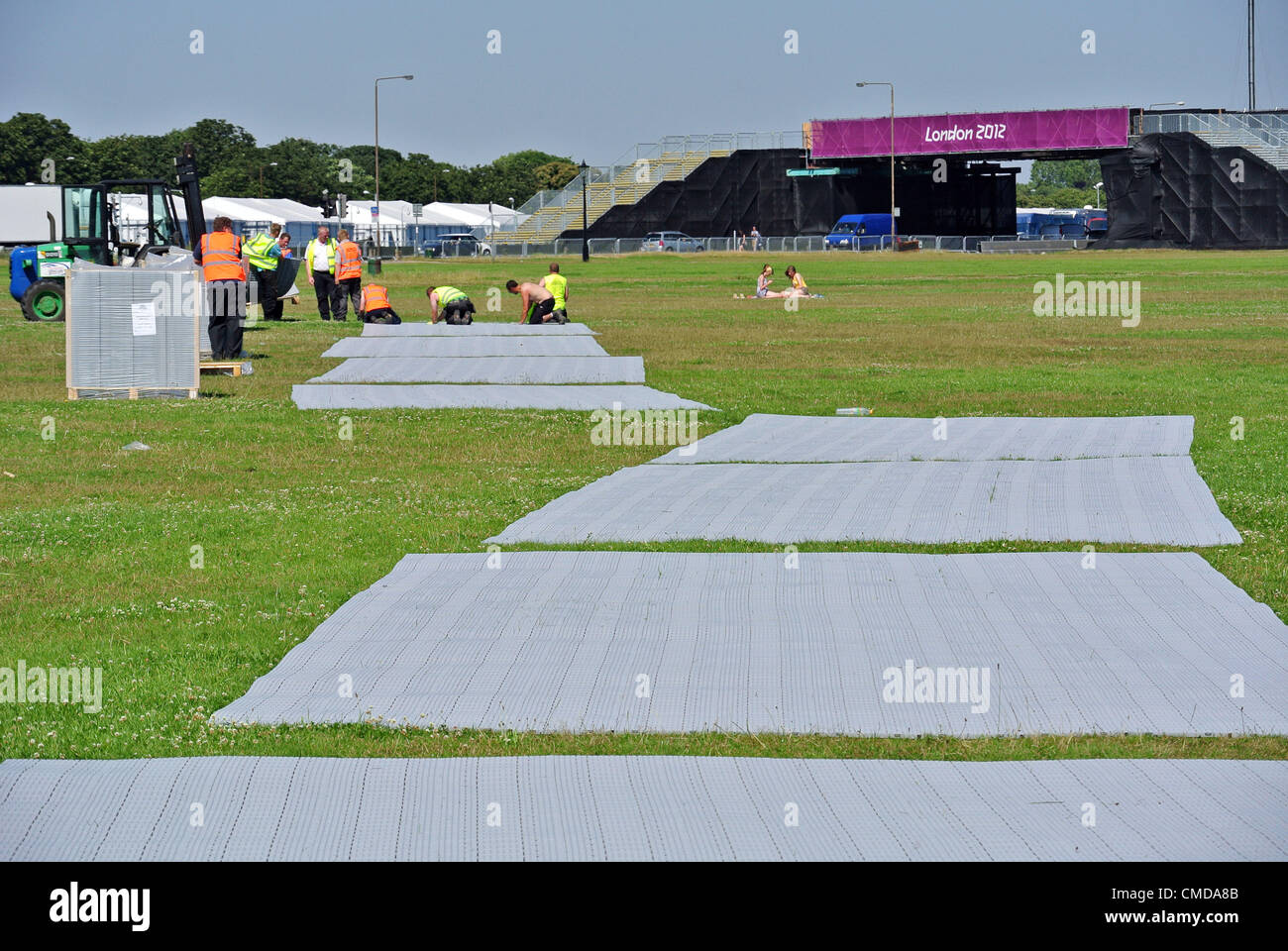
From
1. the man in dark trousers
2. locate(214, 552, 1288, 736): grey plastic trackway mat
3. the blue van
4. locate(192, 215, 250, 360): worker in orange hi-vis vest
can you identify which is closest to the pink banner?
the blue van

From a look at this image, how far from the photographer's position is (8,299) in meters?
40.5

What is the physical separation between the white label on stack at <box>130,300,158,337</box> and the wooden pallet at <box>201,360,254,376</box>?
158 centimetres

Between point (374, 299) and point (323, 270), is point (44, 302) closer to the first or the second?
point (323, 270)

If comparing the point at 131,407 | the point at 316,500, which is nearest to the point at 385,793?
the point at 316,500

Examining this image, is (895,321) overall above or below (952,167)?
below

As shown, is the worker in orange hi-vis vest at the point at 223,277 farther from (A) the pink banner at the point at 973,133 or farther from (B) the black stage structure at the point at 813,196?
(B) the black stage structure at the point at 813,196

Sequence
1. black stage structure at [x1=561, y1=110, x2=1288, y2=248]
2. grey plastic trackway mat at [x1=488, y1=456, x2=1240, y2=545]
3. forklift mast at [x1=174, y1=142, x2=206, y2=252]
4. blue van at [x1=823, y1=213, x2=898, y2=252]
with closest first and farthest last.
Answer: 1. grey plastic trackway mat at [x1=488, y1=456, x2=1240, y2=545]
2. forklift mast at [x1=174, y1=142, x2=206, y2=252]
3. blue van at [x1=823, y1=213, x2=898, y2=252]
4. black stage structure at [x1=561, y1=110, x2=1288, y2=248]

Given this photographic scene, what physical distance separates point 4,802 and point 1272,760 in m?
4.64

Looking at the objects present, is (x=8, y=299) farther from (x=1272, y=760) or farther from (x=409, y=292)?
(x=1272, y=760)

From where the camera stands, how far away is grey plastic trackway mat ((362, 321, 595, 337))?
26722 mm

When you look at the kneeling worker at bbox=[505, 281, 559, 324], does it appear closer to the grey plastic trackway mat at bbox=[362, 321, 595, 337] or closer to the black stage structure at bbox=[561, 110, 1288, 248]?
the grey plastic trackway mat at bbox=[362, 321, 595, 337]

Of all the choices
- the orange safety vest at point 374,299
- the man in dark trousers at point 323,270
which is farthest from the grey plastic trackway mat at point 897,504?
the man in dark trousers at point 323,270

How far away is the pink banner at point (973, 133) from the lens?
284ft

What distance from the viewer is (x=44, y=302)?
107ft
